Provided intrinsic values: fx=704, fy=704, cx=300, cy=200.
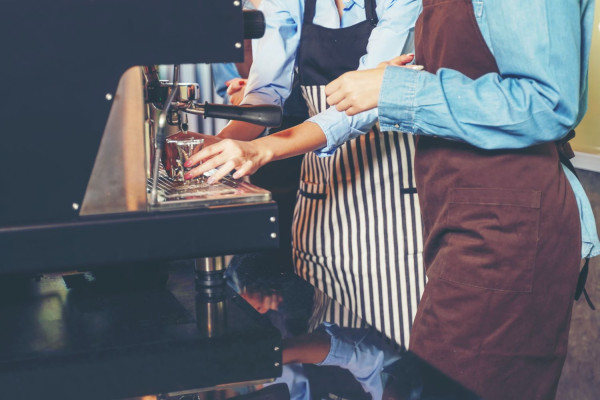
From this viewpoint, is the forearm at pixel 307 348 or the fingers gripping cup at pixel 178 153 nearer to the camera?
the forearm at pixel 307 348

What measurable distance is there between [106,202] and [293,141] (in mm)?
563

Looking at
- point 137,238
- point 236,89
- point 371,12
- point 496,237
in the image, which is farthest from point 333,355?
point 236,89

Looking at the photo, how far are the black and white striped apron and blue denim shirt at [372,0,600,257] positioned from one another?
0.54 m

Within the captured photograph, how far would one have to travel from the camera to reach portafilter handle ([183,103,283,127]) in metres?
1.12

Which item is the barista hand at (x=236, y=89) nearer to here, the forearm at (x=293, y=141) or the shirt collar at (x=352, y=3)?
the shirt collar at (x=352, y=3)

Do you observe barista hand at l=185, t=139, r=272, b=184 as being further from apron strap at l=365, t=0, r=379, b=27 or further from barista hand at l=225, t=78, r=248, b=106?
barista hand at l=225, t=78, r=248, b=106

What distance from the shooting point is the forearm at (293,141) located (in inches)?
55.2

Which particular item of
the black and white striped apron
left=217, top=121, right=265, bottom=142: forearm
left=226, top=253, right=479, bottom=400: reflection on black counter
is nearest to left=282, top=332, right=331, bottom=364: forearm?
left=226, top=253, right=479, bottom=400: reflection on black counter

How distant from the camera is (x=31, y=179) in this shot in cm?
92

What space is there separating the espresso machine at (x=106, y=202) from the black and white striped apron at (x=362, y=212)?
724mm

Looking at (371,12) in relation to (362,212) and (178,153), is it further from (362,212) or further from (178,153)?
(178,153)

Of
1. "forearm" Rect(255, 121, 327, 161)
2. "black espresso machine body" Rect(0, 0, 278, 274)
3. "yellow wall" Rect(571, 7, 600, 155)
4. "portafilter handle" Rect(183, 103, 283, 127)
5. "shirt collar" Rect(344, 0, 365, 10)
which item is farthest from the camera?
"yellow wall" Rect(571, 7, 600, 155)

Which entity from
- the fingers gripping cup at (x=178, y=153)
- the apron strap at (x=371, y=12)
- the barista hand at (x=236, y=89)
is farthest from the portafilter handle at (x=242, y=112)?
the barista hand at (x=236, y=89)

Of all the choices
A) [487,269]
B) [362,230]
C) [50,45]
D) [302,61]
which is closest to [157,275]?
[50,45]
